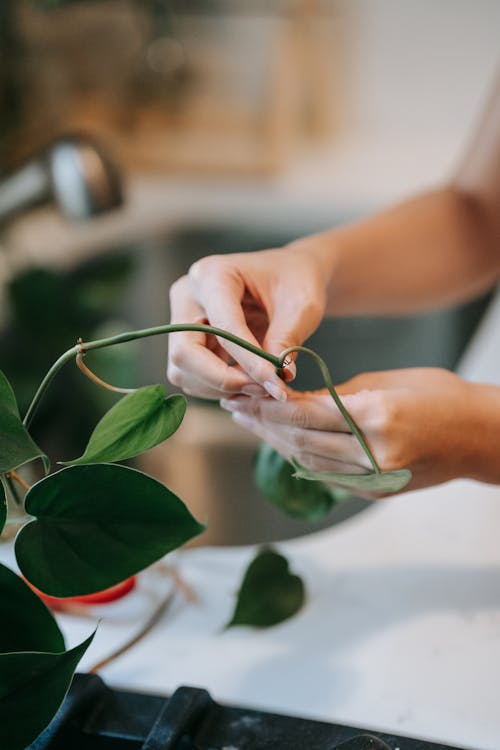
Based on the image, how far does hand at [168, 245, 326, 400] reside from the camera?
0.40 m

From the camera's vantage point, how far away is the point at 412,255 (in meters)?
0.67

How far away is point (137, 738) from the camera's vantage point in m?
0.39

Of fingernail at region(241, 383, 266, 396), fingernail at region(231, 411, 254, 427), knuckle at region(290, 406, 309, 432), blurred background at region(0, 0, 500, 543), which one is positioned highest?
fingernail at region(241, 383, 266, 396)

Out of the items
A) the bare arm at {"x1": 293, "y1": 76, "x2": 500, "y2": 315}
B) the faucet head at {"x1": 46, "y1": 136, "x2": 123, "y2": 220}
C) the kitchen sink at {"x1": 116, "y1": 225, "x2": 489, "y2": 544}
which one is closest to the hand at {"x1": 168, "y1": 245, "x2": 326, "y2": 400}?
the bare arm at {"x1": 293, "y1": 76, "x2": 500, "y2": 315}

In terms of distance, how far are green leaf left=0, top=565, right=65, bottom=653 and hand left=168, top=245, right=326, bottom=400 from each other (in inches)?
5.3

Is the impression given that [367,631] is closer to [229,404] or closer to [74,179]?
[229,404]

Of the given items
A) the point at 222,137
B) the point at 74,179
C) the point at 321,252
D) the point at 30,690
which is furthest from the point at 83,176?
the point at 222,137

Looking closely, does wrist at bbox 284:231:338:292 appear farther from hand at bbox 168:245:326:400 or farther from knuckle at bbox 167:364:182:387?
knuckle at bbox 167:364:182:387

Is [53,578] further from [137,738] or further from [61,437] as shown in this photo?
[61,437]

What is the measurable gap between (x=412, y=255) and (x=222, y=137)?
789 millimetres

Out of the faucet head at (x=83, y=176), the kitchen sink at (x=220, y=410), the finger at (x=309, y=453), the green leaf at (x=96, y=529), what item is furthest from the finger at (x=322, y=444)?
the kitchen sink at (x=220, y=410)

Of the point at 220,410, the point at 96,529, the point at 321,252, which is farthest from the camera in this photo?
the point at 220,410

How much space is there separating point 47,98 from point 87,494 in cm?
117

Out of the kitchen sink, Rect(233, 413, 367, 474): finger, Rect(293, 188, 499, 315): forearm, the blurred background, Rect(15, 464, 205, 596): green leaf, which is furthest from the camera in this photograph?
the blurred background
